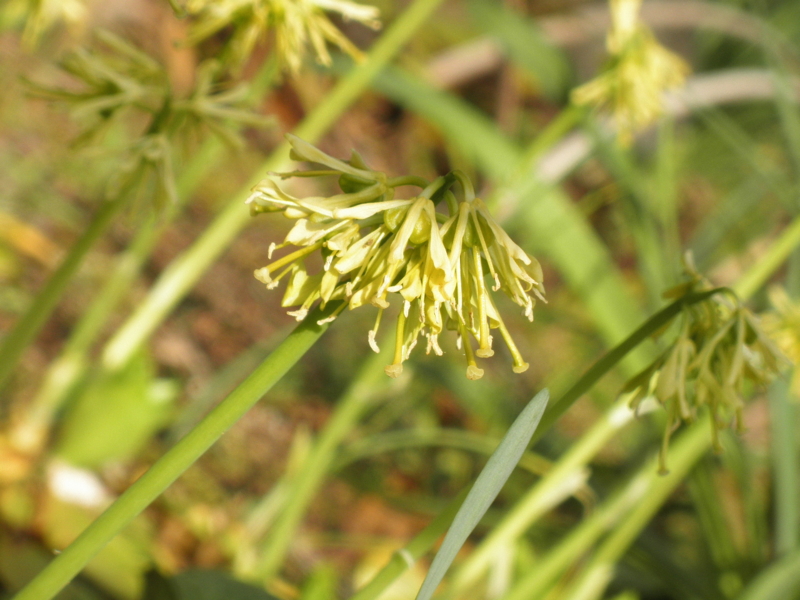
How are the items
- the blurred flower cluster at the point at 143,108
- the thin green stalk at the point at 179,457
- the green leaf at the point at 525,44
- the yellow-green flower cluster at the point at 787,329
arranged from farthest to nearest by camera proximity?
the green leaf at the point at 525,44 < the yellow-green flower cluster at the point at 787,329 < the blurred flower cluster at the point at 143,108 < the thin green stalk at the point at 179,457

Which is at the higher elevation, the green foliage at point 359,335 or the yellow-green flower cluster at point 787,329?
the yellow-green flower cluster at point 787,329

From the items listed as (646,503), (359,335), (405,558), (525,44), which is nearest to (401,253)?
(405,558)

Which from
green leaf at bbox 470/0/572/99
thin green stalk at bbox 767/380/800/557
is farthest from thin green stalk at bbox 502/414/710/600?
green leaf at bbox 470/0/572/99

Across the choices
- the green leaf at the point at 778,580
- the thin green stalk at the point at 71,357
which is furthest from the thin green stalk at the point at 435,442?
the thin green stalk at the point at 71,357

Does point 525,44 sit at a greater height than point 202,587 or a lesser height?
greater

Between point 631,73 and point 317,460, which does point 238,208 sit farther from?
point 631,73

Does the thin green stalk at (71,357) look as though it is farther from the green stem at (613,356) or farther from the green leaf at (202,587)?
the green stem at (613,356)

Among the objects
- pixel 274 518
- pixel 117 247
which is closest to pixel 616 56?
pixel 274 518
